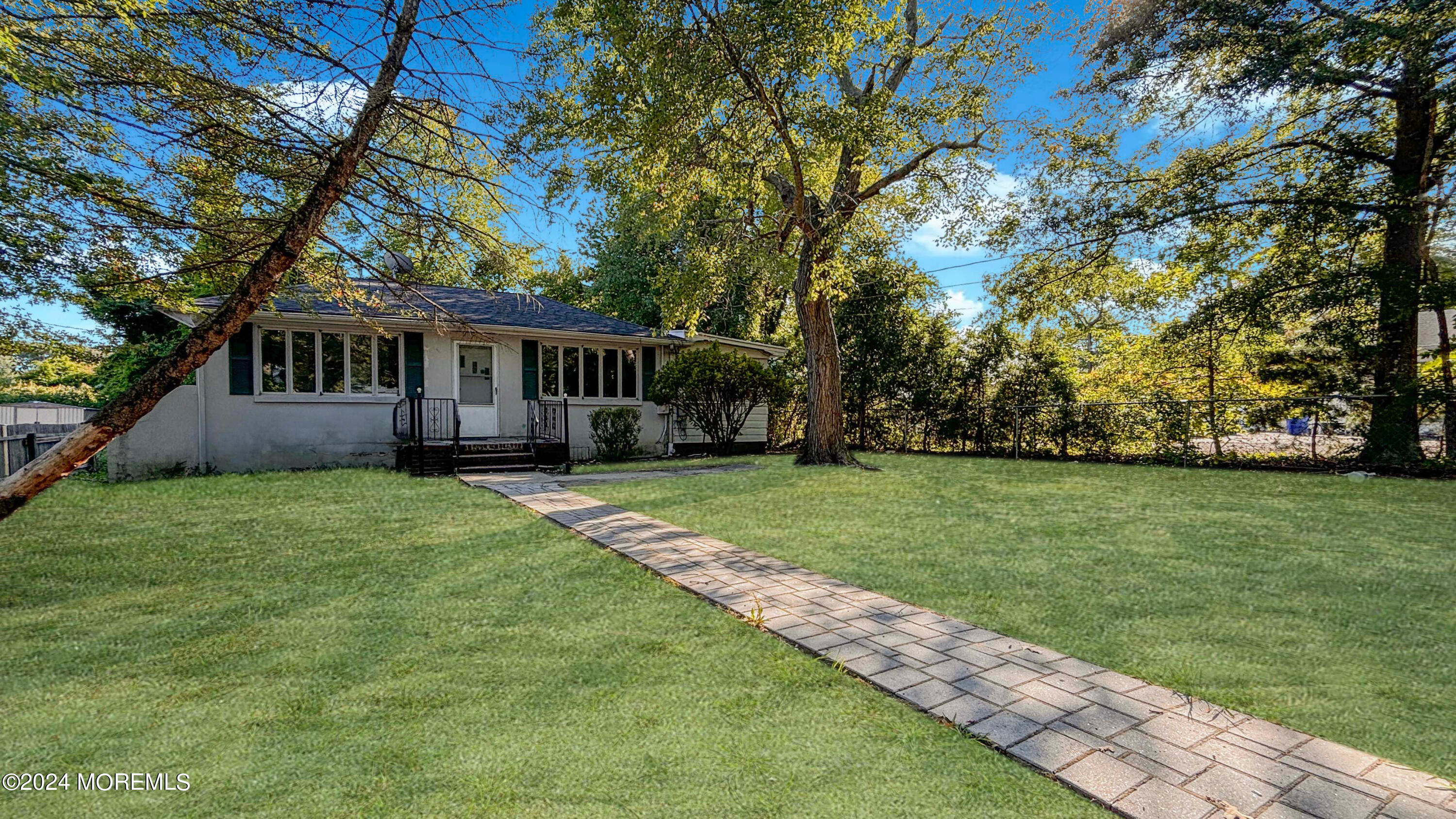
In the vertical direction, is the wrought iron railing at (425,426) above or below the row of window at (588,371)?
below

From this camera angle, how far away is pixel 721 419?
45.2ft

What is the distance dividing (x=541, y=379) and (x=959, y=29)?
405 inches

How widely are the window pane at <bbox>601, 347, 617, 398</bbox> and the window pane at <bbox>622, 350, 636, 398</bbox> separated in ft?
0.55

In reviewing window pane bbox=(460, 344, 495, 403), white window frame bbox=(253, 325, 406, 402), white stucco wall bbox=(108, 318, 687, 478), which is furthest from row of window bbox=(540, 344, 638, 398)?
white window frame bbox=(253, 325, 406, 402)

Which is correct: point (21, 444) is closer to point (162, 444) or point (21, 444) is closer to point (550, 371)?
point (162, 444)

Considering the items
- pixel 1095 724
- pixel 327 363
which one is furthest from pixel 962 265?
pixel 1095 724

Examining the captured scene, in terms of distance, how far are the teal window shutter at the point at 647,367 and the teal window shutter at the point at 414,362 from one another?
4.53 m

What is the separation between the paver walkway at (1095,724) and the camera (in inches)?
75.2

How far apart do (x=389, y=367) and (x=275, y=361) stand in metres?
1.72

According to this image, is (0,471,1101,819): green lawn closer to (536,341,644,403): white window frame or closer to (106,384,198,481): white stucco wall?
(106,384,198,481): white stucco wall

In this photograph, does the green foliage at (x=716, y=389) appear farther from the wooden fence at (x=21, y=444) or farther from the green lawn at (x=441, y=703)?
the wooden fence at (x=21, y=444)

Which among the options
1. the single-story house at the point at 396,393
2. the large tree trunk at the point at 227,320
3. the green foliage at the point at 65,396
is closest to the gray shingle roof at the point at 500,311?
the single-story house at the point at 396,393

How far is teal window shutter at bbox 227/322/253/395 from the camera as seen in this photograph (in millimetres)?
10320

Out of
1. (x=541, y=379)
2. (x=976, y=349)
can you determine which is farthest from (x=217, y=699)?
(x=976, y=349)
